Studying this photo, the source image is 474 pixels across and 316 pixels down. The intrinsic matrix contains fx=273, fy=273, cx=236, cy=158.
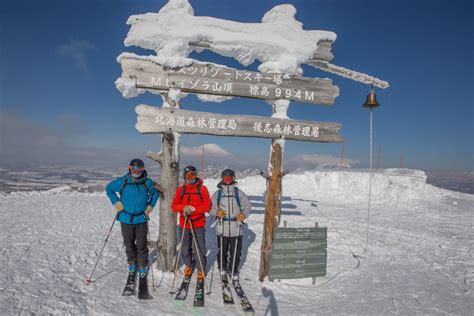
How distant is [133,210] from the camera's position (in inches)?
215

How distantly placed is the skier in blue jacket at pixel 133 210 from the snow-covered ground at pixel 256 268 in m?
0.57

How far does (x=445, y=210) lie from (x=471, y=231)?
5564mm

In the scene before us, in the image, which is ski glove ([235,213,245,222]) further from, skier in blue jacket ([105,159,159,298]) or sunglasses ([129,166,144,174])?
sunglasses ([129,166,144,174])

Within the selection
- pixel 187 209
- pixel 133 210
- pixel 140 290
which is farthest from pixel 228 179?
pixel 140 290

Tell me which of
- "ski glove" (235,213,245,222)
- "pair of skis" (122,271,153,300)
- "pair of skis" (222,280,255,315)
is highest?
"ski glove" (235,213,245,222)

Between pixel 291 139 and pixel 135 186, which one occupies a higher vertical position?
pixel 291 139

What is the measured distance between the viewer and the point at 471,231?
1266 centimetres

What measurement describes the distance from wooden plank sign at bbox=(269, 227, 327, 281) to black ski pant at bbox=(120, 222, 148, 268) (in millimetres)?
2896

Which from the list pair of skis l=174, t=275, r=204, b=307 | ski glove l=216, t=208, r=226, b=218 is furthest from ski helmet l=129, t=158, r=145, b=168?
pair of skis l=174, t=275, r=204, b=307

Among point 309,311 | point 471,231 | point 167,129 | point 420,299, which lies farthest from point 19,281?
point 471,231

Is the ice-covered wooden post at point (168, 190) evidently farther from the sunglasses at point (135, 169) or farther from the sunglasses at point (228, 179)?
the sunglasses at point (228, 179)

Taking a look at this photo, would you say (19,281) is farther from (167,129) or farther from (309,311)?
(309,311)

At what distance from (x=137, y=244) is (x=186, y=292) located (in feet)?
4.57

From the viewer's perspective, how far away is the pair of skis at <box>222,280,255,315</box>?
5.08 m
